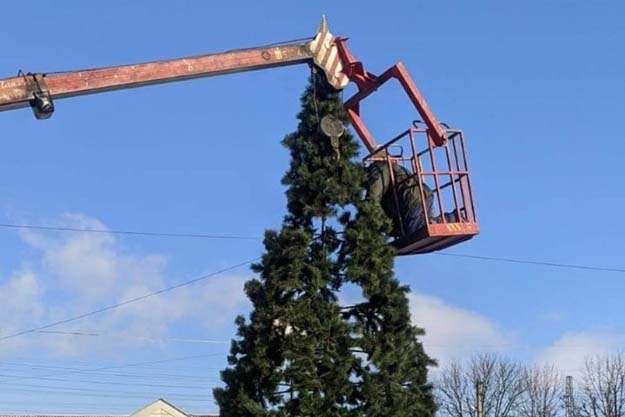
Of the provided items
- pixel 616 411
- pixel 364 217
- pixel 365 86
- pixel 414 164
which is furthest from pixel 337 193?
pixel 616 411

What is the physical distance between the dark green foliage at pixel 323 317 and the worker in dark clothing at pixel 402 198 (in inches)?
21.7

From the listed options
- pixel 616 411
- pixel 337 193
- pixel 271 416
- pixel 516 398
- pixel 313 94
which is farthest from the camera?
pixel 516 398

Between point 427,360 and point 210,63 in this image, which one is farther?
point 210,63

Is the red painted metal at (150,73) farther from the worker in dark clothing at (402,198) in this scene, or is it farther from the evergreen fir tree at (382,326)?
the evergreen fir tree at (382,326)

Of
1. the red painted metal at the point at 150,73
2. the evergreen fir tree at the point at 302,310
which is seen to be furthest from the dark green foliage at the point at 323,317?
the red painted metal at the point at 150,73

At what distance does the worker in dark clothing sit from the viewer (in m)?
13.1

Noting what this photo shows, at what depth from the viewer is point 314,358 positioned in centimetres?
1145

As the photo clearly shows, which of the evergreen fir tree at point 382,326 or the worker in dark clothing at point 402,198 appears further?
the worker in dark clothing at point 402,198

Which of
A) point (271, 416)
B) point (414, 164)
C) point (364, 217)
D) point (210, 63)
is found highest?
point (210, 63)

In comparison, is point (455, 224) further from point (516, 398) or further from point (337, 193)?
point (516, 398)

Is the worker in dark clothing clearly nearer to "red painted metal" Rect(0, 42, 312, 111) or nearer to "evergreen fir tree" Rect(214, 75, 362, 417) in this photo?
"evergreen fir tree" Rect(214, 75, 362, 417)

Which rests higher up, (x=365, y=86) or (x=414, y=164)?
(x=365, y=86)

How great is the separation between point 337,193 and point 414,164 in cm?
148

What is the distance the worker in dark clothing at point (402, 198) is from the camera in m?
13.1
